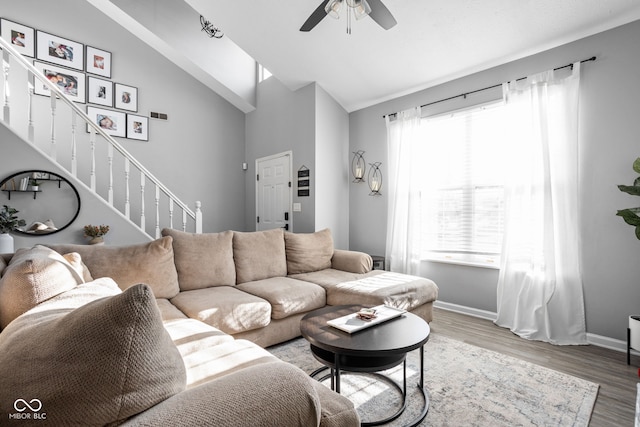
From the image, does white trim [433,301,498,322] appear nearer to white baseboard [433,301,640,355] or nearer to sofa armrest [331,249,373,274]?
white baseboard [433,301,640,355]

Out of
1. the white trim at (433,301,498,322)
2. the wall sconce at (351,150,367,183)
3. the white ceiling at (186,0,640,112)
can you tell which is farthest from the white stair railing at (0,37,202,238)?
the white trim at (433,301,498,322)

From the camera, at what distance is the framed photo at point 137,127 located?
16.1ft

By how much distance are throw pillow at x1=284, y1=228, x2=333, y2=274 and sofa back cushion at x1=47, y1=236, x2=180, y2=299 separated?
1.30 meters

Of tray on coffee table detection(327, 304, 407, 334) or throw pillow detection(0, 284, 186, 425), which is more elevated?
throw pillow detection(0, 284, 186, 425)

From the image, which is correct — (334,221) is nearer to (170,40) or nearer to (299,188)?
(299,188)

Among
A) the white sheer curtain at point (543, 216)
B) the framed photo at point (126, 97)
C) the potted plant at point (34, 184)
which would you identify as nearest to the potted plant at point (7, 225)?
the potted plant at point (34, 184)

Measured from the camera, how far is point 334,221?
193 inches

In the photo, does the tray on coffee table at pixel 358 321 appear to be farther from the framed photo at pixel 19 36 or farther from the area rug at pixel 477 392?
the framed photo at pixel 19 36

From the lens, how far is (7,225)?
3.21m

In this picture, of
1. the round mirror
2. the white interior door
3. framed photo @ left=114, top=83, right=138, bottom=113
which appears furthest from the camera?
the white interior door

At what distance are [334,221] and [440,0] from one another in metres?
2.95

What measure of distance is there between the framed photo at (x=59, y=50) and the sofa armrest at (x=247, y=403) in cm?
534

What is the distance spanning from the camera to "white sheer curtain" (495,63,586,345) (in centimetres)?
299

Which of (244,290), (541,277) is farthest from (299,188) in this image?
(541,277)
